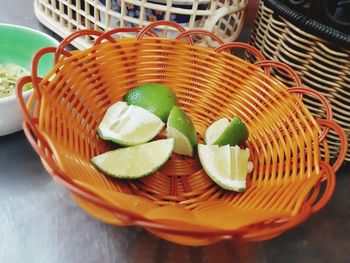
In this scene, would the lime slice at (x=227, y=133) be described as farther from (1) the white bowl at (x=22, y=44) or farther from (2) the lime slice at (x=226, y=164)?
(1) the white bowl at (x=22, y=44)

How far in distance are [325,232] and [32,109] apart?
0.43m

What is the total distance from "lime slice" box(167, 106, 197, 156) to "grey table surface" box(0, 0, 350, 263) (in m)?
0.13

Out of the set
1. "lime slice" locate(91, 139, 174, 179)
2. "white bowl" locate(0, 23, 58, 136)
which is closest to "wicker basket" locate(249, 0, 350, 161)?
"lime slice" locate(91, 139, 174, 179)

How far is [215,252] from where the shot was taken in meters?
0.49

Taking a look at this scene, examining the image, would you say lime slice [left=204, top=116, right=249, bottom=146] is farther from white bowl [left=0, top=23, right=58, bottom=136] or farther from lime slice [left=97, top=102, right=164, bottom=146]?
white bowl [left=0, top=23, right=58, bottom=136]

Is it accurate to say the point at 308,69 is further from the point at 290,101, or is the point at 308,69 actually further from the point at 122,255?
the point at 122,255

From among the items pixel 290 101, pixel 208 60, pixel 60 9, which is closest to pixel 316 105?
pixel 290 101

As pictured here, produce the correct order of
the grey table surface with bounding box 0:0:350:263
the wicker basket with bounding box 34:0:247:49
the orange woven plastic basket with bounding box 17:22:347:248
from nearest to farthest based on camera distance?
the orange woven plastic basket with bounding box 17:22:347:248 < the grey table surface with bounding box 0:0:350:263 < the wicker basket with bounding box 34:0:247:49

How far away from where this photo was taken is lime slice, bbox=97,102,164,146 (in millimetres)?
514

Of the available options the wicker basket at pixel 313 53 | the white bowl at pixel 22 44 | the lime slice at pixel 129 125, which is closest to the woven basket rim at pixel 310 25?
the wicker basket at pixel 313 53

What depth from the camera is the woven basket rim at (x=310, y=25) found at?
473 millimetres

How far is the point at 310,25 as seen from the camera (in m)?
0.49

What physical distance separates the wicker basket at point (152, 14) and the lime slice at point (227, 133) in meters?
0.18

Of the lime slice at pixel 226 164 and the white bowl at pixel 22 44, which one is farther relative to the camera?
the white bowl at pixel 22 44
